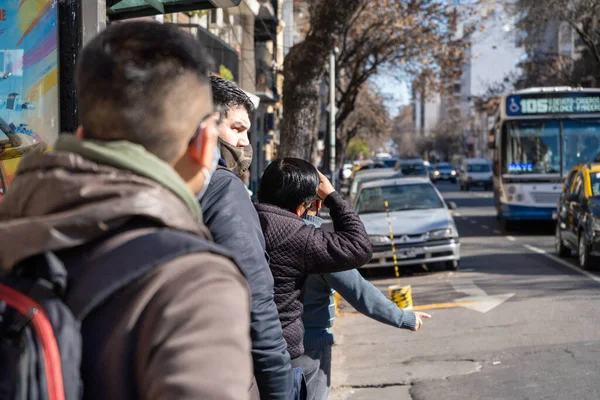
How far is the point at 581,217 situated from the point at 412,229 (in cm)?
267

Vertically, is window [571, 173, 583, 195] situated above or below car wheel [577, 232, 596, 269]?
above

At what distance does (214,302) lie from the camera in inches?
57.7

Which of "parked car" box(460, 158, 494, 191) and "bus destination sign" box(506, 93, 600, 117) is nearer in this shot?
"bus destination sign" box(506, 93, 600, 117)

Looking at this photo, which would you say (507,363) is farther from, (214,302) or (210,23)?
(210,23)

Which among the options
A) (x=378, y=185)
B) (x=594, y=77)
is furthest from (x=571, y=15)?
(x=378, y=185)

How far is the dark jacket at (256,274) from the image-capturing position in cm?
258

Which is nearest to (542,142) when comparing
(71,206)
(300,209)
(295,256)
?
(300,209)

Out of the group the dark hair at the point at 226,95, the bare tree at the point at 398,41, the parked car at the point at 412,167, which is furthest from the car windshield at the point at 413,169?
the dark hair at the point at 226,95

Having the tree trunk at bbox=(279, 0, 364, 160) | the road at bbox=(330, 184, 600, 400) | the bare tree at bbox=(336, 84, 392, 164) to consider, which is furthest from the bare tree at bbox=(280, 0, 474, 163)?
the road at bbox=(330, 184, 600, 400)

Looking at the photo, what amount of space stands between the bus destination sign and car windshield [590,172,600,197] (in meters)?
5.89

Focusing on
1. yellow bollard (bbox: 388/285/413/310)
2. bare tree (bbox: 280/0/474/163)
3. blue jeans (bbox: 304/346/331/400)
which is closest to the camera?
blue jeans (bbox: 304/346/331/400)

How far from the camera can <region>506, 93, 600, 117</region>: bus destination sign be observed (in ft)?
69.3

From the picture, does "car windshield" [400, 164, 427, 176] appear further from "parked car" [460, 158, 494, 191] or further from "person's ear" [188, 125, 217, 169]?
"person's ear" [188, 125, 217, 169]

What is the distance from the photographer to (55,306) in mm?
1464
